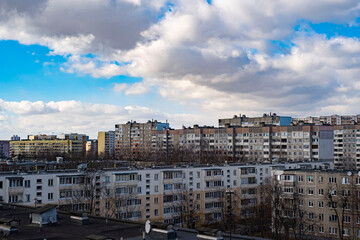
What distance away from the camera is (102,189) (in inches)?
2261

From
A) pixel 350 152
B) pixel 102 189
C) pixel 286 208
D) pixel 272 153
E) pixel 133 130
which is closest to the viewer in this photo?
pixel 286 208

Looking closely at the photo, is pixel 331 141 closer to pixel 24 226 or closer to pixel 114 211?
pixel 114 211

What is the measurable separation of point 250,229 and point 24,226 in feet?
132

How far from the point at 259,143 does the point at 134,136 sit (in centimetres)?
7474

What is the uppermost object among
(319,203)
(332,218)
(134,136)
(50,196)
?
(134,136)

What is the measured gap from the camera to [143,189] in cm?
6122

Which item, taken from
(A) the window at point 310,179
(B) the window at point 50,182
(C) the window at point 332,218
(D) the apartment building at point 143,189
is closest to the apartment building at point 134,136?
(D) the apartment building at point 143,189

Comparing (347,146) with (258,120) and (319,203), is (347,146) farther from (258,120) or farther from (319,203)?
(319,203)

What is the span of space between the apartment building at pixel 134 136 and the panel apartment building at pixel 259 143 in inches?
858

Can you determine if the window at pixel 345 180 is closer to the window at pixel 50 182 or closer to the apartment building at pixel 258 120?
the window at pixel 50 182

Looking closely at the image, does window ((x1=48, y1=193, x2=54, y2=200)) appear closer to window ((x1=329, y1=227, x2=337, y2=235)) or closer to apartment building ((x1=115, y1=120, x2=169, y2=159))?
window ((x1=329, y1=227, x2=337, y2=235))

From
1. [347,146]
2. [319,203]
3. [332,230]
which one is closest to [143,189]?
[319,203]

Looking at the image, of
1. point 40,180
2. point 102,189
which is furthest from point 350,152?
point 40,180

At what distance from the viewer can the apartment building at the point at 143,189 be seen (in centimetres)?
5250
